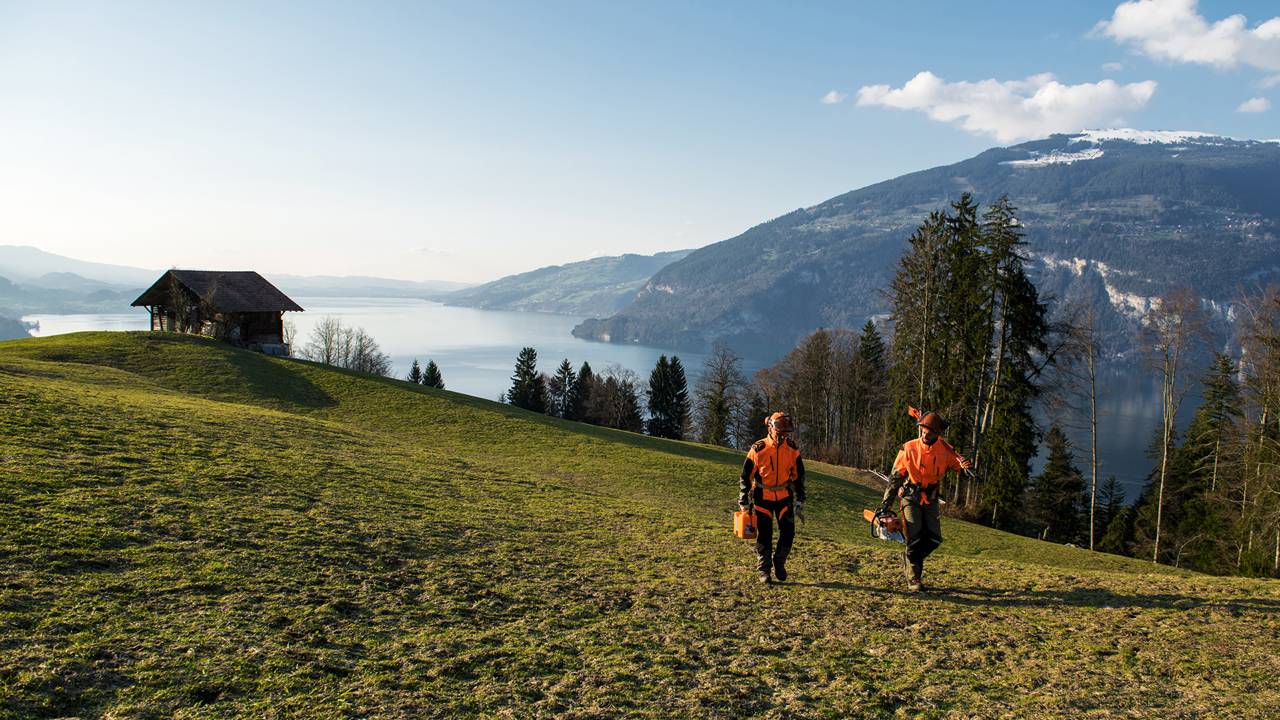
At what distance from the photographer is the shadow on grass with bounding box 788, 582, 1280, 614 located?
316 inches

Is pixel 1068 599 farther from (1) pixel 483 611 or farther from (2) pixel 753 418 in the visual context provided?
(2) pixel 753 418

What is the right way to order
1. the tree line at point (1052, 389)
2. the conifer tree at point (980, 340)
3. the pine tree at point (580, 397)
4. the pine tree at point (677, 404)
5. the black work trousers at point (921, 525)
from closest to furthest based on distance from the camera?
the black work trousers at point (921, 525)
the tree line at point (1052, 389)
the conifer tree at point (980, 340)
the pine tree at point (677, 404)
the pine tree at point (580, 397)

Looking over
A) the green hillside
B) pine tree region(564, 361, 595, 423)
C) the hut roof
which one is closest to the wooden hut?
the hut roof

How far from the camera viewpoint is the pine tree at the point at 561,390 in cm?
7900

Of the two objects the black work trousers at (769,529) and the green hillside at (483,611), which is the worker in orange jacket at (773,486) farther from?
the green hillside at (483,611)

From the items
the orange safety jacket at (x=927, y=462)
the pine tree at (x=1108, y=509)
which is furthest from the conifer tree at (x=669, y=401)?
the orange safety jacket at (x=927, y=462)

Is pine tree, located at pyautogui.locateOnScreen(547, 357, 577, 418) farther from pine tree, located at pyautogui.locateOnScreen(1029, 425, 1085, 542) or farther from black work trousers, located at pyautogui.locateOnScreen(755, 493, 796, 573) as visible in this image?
black work trousers, located at pyautogui.locateOnScreen(755, 493, 796, 573)

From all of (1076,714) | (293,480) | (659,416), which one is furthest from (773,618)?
(659,416)

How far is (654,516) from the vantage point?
13.2 meters

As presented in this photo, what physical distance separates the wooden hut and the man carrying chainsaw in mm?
38229

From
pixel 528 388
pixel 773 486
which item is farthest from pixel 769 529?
pixel 528 388

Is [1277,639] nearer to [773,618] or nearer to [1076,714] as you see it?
[1076,714]

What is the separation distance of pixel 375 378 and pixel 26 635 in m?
27.5

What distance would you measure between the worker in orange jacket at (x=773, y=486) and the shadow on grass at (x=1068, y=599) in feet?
2.27
